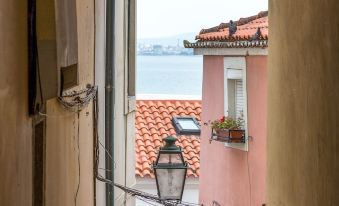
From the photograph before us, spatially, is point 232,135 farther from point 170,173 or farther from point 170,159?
point 170,173

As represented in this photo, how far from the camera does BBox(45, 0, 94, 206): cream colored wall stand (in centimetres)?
675

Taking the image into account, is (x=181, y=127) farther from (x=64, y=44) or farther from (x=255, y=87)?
(x=64, y=44)

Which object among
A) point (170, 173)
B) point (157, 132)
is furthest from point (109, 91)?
point (157, 132)

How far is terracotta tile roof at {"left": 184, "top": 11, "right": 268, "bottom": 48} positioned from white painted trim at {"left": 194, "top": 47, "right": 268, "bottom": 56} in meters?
0.07

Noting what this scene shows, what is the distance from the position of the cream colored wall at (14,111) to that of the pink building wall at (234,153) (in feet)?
25.4

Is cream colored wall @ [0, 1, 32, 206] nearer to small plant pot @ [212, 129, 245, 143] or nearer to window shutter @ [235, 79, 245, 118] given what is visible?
small plant pot @ [212, 129, 245, 143]

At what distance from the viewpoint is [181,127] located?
14.9m

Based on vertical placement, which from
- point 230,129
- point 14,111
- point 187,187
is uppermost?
point 14,111

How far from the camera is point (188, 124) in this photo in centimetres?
1550

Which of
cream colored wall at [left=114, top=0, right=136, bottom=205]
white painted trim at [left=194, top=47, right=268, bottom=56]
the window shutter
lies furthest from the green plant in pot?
cream colored wall at [left=114, top=0, right=136, bottom=205]

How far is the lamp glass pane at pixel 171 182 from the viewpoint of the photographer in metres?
11.2

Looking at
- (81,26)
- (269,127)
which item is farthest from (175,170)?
(81,26)

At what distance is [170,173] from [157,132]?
855 centimetres

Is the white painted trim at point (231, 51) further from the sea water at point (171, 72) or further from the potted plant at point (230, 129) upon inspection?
the sea water at point (171, 72)
